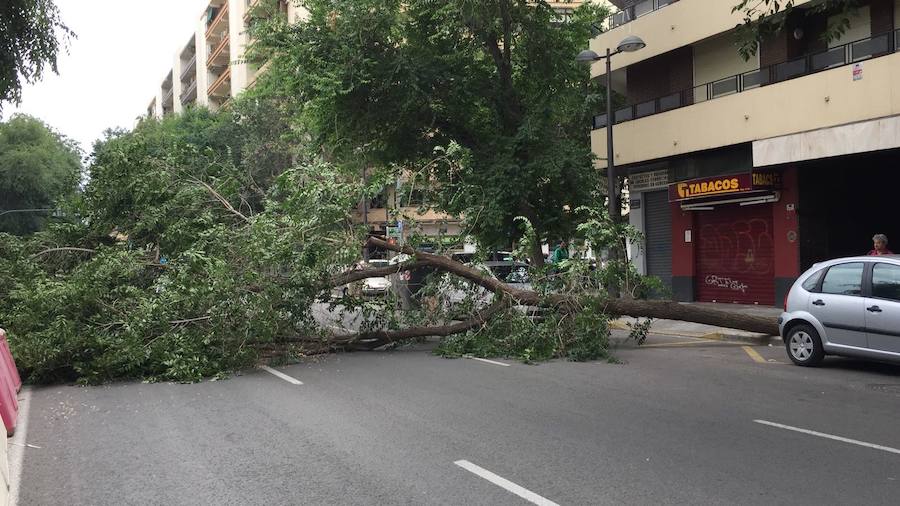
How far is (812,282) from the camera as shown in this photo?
9.84 m

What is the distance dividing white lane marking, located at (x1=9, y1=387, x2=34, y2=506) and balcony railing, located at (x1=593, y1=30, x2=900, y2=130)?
15838 millimetres

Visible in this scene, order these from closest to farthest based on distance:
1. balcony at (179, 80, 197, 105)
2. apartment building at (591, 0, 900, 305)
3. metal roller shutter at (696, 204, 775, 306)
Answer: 1. apartment building at (591, 0, 900, 305)
2. metal roller shutter at (696, 204, 775, 306)
3. balcony at (179, 80, 197, 105)

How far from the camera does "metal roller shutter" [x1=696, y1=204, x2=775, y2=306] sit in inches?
703

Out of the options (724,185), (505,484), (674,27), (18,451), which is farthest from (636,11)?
(18,451)

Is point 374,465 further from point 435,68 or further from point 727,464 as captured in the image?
point 435,68

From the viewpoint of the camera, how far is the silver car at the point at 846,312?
8.71 meters

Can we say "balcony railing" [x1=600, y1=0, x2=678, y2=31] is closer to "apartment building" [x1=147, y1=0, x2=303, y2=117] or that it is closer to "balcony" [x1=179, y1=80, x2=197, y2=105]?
"apartment building" [x1=147, y1=0, x2=303, y2=117]

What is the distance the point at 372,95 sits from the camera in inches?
639

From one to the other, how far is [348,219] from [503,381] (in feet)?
14.4

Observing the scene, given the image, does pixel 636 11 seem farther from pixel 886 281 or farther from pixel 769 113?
pixel 886 281

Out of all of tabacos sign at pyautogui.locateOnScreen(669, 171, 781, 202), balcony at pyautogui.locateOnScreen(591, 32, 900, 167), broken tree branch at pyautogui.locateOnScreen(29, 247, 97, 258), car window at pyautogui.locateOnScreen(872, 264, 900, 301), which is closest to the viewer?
car window at pyautogui.locateOnScreen(872, 264, 900, 301)

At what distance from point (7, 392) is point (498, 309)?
756cm

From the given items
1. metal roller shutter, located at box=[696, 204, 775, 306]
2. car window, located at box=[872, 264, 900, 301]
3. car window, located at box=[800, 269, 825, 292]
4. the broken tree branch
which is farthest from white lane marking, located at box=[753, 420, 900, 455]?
metal roller shutter, located at box=[696, 204, 775, 306]

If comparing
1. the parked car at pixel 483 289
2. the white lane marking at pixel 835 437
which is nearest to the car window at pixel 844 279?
the white lane marking at pixel 835 437
